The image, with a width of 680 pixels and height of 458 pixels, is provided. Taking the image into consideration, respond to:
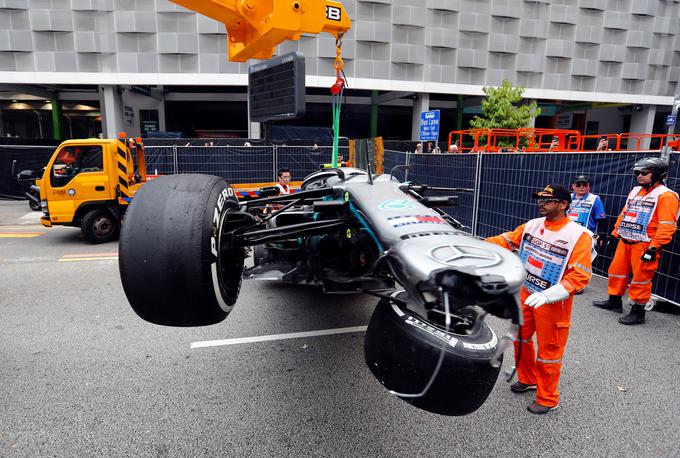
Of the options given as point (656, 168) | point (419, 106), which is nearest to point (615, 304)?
point (656, 168)

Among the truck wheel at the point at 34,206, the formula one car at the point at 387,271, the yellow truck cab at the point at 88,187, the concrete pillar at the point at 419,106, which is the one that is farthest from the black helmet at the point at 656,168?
the concrete pillar at the point at 419,106

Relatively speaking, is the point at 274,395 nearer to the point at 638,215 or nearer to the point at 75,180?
the point at 638,215

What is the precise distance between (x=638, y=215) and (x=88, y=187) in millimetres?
9650

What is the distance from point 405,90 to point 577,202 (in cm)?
2158

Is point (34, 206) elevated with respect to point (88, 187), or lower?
lower

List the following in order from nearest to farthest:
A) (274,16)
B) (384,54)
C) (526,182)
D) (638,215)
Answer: (274,16) → (638,215) → (526,182) → (384,54)

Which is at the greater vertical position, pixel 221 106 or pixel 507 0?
pixel 507 0

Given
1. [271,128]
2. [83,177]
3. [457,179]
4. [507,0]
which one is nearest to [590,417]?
[457,179]

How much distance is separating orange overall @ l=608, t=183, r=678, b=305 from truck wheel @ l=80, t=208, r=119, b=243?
925 centimetres

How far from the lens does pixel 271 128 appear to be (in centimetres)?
2909

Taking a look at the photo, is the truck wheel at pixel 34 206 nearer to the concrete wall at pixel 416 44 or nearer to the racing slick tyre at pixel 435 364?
the concrete wall at pixel 416 44

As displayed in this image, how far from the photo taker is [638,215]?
16.0ft

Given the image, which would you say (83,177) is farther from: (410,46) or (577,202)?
(410,46)

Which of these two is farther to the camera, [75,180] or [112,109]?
[112,109]
